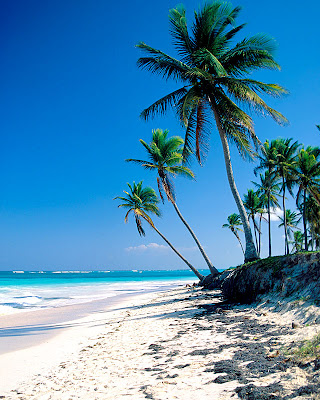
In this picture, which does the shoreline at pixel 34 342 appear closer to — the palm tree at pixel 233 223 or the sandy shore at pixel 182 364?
the sandy shore at pixel 182 364

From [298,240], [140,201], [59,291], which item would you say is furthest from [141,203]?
[298,240]

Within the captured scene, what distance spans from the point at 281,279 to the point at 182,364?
4667 mm

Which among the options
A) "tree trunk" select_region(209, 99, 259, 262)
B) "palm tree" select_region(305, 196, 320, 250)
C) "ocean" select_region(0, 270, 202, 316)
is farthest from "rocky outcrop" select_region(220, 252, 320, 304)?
"palm tree" select_region(305, 196, 320, 250)

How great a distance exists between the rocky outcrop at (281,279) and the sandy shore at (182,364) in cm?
71

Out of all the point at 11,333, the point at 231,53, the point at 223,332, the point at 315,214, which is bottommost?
the point at 11,333

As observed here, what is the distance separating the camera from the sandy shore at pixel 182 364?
10.1 ft

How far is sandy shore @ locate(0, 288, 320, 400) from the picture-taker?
3072 millimetres

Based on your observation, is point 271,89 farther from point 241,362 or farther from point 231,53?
point 241,362

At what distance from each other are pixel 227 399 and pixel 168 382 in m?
0.89

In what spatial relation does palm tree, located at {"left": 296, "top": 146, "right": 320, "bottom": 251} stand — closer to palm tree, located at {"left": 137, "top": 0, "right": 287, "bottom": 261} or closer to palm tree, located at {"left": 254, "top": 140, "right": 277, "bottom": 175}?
palm tree, located at {"left": 254, "top": 140, "right": 277, "bottom": 175}

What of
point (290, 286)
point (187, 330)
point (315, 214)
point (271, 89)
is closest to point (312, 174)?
point (315, 214)

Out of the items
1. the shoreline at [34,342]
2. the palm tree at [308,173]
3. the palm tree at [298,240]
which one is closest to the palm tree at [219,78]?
the shoreline at [34,342]

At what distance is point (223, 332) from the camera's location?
5.76 m

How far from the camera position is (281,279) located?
7.70 m
